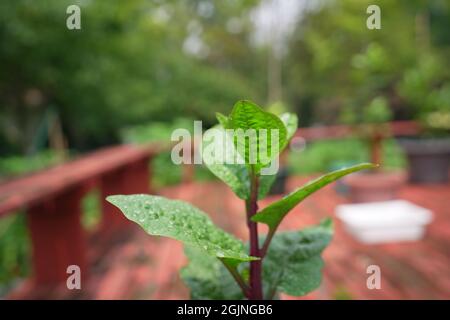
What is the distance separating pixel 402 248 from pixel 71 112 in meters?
8.86

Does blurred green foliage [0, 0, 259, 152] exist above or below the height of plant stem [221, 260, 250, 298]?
above

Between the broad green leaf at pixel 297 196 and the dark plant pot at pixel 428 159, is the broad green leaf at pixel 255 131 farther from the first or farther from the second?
the dark plant pot at pixel 428 159

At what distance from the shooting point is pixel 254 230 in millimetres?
654

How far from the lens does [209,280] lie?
0.71 metres

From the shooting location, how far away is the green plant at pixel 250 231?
51cm

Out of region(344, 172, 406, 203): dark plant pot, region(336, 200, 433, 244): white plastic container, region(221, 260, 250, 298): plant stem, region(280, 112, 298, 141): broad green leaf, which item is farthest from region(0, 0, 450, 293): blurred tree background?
region(221, 260, 250, 298): plant stem

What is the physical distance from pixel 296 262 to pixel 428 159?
4241mm

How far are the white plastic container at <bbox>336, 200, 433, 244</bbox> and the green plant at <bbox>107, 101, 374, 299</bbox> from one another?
1996 mm

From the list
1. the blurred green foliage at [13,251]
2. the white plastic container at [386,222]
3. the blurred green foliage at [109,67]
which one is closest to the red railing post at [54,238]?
the blurred green foliage at [13,251]

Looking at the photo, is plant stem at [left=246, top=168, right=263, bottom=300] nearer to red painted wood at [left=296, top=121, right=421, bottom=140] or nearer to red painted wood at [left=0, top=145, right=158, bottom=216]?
red painted wood at [left=0, top=145, right=158, bottom=216]

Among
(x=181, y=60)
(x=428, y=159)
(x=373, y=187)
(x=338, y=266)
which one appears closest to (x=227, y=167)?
(x=338, y=266)

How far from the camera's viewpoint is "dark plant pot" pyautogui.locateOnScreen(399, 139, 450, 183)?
4.30m

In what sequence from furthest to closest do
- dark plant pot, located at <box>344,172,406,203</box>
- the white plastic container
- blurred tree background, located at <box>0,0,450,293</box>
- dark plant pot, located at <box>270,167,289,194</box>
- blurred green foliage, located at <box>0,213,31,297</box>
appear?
blurred tree background, located at <box>0,0,450,293</box>, dark plant pot, located at <box>270,167,289,194</box>, dark plant pot, located at <box>344,172,406,203</box>, blurred green foliage, located at <box>0,213,31,297</box>, the white plastic container

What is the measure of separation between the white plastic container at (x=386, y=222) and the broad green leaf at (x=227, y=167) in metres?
2.12
